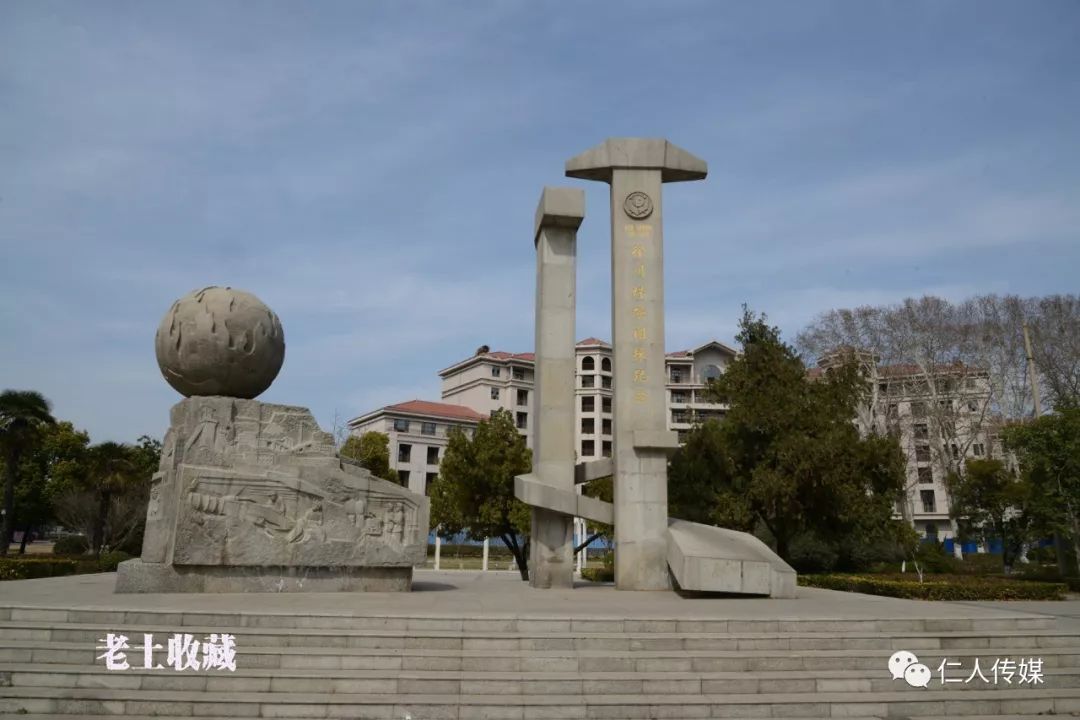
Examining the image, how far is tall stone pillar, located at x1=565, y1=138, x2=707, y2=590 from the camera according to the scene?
12992 millimetres

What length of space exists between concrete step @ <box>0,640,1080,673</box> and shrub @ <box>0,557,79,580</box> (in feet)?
33.0

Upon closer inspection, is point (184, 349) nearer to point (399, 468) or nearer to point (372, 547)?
point (372, 547)

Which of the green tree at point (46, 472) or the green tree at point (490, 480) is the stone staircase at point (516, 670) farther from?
the green tree at point (46, 472)

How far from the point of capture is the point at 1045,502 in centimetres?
1920

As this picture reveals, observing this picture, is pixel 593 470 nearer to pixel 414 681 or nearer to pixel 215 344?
pixel 215 344

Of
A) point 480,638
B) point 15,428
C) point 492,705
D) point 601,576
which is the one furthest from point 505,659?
point 15,428

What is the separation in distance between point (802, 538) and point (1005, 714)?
1725 centimetres

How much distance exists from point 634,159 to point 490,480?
10.3 meters

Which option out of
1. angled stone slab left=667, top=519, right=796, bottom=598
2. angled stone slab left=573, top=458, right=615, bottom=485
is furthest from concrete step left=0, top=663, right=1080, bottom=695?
angled stone slab left=573, top=458, right=615, bottom=485

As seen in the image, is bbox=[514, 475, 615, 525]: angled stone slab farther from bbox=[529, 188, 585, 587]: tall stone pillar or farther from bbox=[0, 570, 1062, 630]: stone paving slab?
bbox=[0, 570, 1062, 630]: stone paving slab

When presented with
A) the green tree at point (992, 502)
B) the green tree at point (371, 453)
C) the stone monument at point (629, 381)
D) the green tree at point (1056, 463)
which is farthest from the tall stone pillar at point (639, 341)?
the green tree at point (371, 453)

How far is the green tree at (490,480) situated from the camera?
2088 centimetres

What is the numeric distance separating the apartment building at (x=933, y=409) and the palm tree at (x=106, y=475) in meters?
26.0

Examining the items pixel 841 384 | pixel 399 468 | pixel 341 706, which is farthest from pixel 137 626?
pixel 399 468
